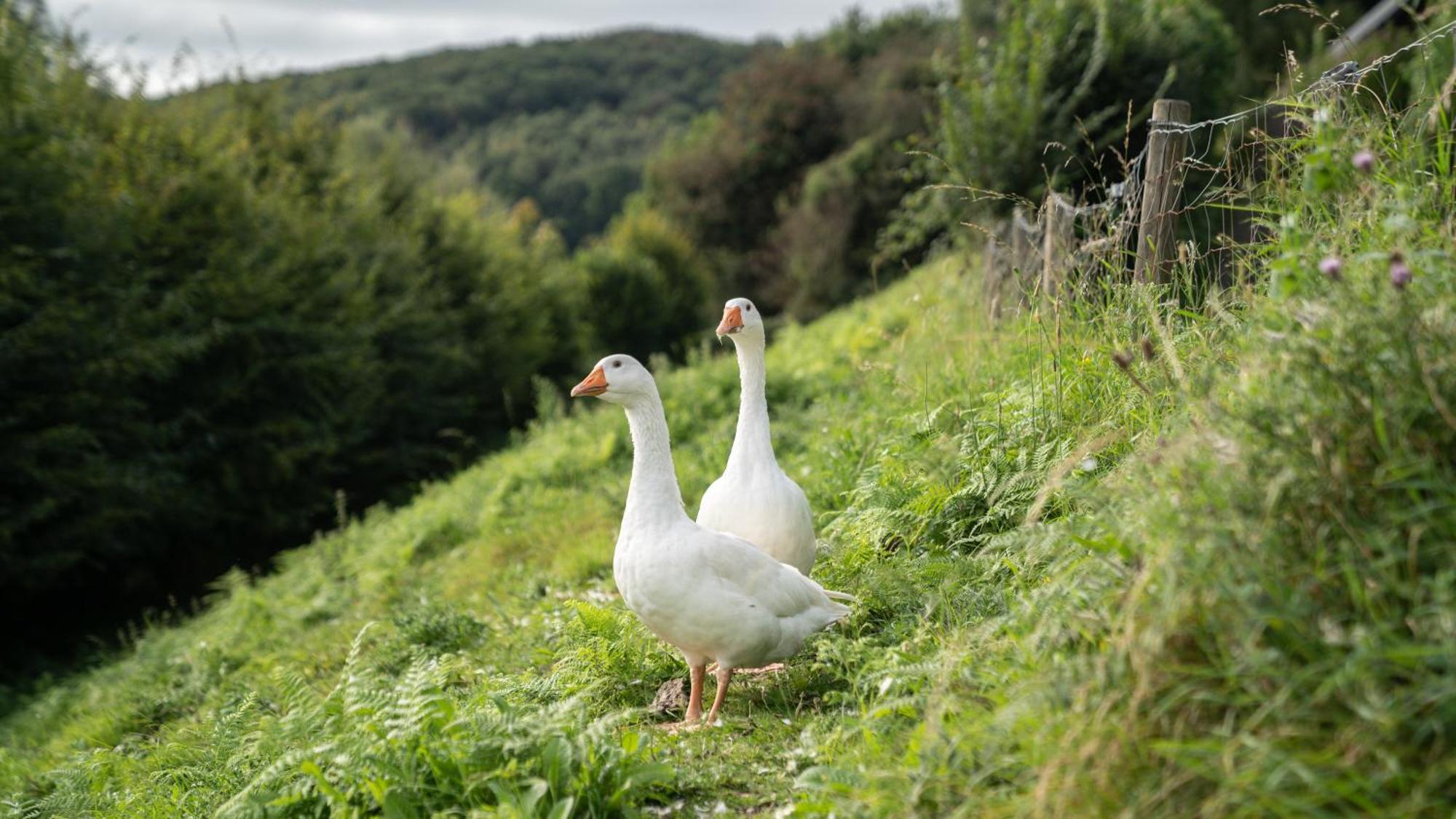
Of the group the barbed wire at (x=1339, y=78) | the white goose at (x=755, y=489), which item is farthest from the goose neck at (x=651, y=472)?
the barbed wire at (x=1339, y=78)

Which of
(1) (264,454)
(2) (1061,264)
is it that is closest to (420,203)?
(1) (264,454)

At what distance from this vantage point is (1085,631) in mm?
2990

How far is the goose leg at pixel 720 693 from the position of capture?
14.5 ft

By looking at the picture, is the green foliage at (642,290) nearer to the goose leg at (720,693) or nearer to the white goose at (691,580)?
the white goose at (691,580)

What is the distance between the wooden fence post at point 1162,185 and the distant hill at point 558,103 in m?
48.4

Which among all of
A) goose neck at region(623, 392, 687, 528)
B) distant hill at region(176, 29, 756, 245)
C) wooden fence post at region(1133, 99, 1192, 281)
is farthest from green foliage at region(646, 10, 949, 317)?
goose neck at region(623, 392, 687, 528)

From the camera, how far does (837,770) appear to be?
334 cm

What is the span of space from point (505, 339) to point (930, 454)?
63.7 feet

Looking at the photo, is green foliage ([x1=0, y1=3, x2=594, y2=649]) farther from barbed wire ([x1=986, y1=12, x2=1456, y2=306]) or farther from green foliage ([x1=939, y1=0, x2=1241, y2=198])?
barbed wire ([x1=986, y1=12, x2=1456, y2=306])

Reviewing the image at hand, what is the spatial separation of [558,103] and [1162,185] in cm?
6915

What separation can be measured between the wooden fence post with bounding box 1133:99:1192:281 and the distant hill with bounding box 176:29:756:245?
48397mm

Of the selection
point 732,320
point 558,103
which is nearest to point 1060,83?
point 732,320

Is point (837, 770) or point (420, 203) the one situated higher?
point (420, 203)

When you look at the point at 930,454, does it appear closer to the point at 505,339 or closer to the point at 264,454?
the point at 264,454
